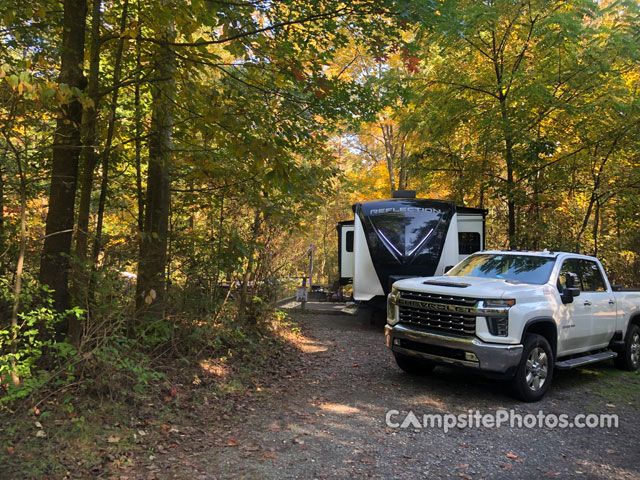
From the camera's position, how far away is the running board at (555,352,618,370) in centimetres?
644

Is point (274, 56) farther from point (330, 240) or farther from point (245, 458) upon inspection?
point (330, 240)

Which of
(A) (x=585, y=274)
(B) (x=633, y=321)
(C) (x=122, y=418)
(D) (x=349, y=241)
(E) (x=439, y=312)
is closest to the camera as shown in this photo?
(C) (x=122, y=418)

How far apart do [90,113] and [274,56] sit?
2532mm

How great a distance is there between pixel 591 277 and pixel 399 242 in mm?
5036

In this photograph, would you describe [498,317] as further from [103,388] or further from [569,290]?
[103,388]

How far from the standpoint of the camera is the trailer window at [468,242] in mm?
13430

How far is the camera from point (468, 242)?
1351 cm

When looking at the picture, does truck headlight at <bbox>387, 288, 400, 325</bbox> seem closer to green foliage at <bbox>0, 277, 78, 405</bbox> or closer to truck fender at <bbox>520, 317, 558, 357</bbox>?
truck fender at <bbox>520, 317, 558, 357</bbox>

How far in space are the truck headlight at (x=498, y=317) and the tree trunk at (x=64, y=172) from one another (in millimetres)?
5142

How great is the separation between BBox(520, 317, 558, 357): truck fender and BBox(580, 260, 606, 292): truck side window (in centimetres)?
140

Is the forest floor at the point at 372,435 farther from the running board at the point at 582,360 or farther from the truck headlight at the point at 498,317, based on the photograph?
the truck headlight at the point at 498,317

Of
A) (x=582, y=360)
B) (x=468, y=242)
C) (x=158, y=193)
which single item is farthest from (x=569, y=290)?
(x=468, y=242)

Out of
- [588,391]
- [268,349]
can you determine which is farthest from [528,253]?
[268,349]

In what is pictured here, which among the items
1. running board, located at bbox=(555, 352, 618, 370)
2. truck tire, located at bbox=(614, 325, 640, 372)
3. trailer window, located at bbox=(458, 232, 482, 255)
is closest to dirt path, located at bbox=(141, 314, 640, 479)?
running board, located at bbox=(555, 352, 618, 370)
